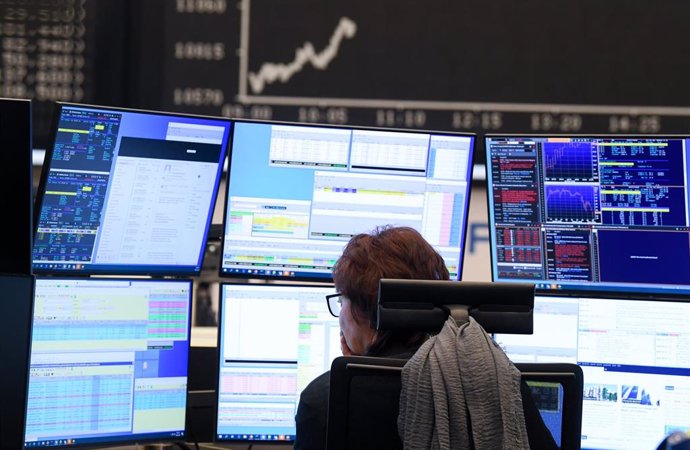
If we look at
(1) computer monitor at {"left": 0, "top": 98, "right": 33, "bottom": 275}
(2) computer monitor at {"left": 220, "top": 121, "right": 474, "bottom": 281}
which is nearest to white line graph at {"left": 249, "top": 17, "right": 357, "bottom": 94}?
(2) computer monitor at {"left": 220, "top": 121, "right": 474, "bottom": 281}

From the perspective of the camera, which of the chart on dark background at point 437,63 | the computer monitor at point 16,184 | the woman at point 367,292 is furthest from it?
the chart on dark background at point 437,63

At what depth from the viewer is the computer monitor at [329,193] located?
2.20 m

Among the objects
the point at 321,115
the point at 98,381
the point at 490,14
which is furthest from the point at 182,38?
the point at 98,381

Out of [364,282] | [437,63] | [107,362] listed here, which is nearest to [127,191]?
[107,362]

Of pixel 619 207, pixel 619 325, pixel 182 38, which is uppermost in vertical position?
pixel 182 38

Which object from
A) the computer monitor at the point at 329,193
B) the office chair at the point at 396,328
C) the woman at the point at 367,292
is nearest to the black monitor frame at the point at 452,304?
the office chair at the point at 396,328

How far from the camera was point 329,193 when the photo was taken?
7.26 feet

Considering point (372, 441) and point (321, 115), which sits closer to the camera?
point (372, 441)

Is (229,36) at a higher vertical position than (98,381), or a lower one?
higher

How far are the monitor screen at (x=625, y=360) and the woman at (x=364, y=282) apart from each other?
72cm

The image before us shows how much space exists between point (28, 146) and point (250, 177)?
69 cm

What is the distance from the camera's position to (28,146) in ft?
5.22

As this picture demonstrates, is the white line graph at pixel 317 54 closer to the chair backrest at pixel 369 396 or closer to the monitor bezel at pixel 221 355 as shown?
the monitor bezel at pixel 221 355

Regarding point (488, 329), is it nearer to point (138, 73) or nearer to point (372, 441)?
point (372, 441)
